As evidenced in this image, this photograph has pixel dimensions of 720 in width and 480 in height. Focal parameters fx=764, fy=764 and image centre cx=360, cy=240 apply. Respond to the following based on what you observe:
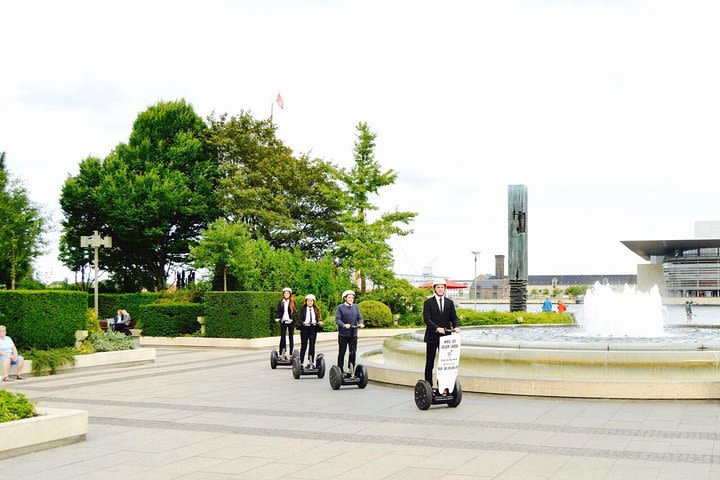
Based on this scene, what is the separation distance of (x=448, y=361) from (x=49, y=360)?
37.0ft

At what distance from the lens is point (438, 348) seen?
38.6 feet

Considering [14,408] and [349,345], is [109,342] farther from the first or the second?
[14,408]

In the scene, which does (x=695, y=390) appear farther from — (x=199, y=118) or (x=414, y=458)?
(x=199, y=118)

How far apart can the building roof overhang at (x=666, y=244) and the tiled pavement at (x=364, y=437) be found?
336ft

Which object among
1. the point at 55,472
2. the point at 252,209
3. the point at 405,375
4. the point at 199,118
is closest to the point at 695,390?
the point at 405,375

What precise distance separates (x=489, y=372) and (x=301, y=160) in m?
39.3

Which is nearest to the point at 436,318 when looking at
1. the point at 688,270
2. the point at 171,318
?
the point at 171,318

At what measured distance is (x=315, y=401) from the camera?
13.0 meters

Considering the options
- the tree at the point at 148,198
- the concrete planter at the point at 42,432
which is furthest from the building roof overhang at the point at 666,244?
the concrete planter at the point at 42,432

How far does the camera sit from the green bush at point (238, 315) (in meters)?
28.7

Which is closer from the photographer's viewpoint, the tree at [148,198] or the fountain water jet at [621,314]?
the fountain water jet at [621,314]

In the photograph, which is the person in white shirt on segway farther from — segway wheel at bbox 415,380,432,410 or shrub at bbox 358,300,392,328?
shrub at bbox 358,300,392,328

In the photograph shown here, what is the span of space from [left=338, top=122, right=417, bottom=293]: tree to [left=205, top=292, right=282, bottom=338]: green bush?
1355 cm

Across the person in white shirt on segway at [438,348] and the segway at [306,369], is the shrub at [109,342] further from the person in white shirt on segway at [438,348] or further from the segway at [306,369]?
the person in white shirt on segway at [438,348]
